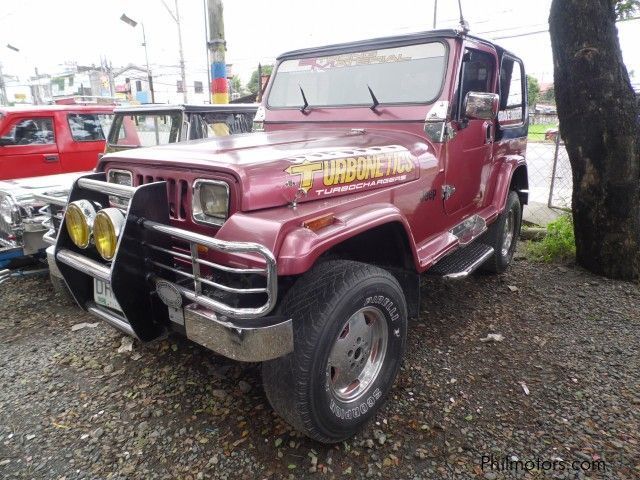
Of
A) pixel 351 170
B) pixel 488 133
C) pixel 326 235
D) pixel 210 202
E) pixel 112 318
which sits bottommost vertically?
pixel 112 318

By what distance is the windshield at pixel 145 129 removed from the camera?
5277 millimetres

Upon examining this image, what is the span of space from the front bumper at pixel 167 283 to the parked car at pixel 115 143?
0.48 m

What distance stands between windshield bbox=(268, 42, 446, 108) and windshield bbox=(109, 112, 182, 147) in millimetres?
2127

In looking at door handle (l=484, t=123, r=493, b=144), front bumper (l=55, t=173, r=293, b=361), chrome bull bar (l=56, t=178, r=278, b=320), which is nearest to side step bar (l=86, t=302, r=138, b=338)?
front bumper (l=55, t=173, r=293, b=361)

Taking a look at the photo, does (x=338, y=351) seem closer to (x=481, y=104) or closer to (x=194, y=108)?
(x=481, y=104)

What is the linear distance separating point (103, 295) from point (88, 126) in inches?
224

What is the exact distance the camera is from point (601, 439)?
2.24 m

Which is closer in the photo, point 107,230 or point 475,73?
point 107,230

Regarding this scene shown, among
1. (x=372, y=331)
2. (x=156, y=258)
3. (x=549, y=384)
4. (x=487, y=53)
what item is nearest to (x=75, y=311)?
(x=156, y=258)

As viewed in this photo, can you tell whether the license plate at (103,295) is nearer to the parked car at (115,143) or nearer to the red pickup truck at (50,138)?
the parked car at (115,143)

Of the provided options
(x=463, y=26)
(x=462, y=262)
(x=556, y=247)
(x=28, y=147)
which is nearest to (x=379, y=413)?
(x=462, y=262)

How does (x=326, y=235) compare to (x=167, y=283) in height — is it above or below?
above

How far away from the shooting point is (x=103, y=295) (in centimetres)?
229

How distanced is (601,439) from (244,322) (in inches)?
74.0
